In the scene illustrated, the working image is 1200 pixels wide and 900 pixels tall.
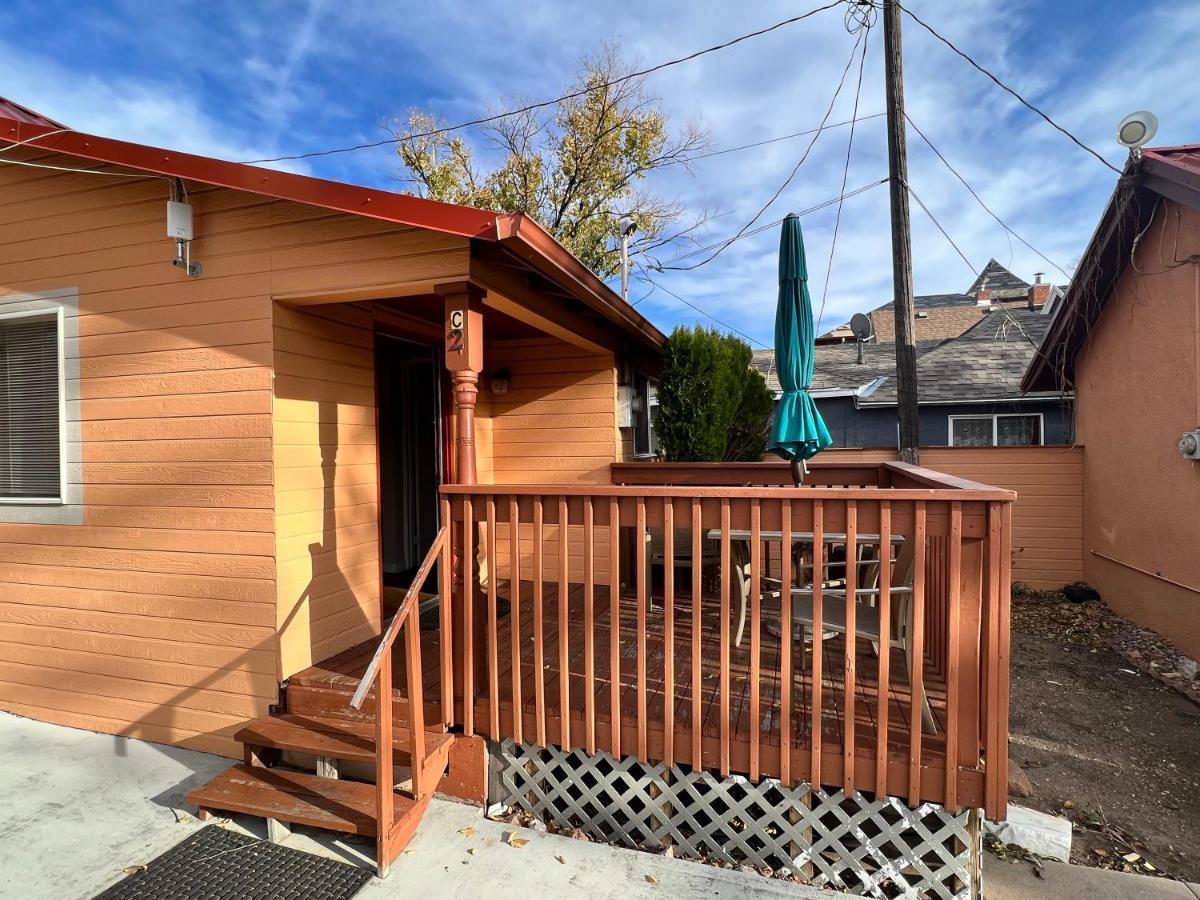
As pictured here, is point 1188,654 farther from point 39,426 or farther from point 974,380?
point 39,426

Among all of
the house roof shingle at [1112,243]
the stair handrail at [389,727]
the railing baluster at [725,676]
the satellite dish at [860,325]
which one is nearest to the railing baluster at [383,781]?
the stair handrail at [389,727]

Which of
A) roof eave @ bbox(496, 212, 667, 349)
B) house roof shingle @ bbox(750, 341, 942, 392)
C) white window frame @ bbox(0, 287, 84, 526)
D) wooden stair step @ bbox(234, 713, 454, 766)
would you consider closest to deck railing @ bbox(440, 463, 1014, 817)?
wooden stair step @ bbox(234, 713, 454, 766)

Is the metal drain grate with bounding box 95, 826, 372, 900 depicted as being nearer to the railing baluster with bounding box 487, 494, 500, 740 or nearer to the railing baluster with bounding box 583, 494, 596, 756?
the railing baluster with bounding box 487, 494, 500, 740

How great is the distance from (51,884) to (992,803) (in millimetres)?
3450

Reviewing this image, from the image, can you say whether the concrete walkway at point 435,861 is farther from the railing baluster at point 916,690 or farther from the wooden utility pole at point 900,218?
the wooden utility pole at point 900,218

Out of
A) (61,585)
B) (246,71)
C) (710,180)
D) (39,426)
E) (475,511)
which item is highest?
(710,180)

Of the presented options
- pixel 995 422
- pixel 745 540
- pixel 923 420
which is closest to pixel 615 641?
pixel 745 540

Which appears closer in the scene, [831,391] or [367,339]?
[367,339]

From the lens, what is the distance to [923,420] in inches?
422

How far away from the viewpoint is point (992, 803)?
2158 mm

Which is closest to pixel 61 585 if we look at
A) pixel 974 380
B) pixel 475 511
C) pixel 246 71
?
pixel 475 511

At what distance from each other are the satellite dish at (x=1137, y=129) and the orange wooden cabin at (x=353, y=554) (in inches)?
161

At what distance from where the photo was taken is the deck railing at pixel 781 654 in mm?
2172

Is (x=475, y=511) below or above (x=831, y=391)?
below
